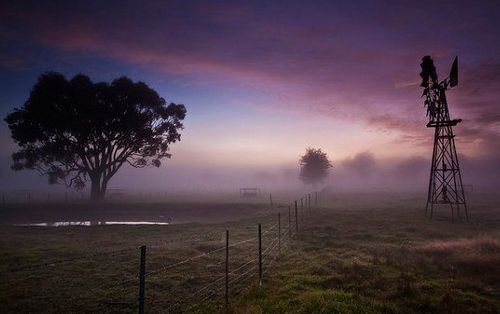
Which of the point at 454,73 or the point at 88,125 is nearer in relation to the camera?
the point at 454,73

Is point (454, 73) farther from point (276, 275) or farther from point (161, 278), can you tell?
point (161, 278)

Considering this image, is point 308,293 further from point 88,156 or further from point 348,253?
point 88,156

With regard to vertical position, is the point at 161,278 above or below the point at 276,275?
below

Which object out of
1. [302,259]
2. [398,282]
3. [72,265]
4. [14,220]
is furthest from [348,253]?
[14,220]

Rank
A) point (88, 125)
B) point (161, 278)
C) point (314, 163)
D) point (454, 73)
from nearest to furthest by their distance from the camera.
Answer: point (161, 278) < point (454, 73) < point (88, 125) < point (314, 163)

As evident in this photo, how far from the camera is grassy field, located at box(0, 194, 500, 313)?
1103 centimetres

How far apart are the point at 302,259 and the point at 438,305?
7.59 metres

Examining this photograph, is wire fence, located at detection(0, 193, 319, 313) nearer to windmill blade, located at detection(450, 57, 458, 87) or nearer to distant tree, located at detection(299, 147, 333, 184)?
windmill blade, located at detection(450, 57, 458, 87)

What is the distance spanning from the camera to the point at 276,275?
14531mm

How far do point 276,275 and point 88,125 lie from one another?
42.9m

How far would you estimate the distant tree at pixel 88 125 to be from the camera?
4809cm

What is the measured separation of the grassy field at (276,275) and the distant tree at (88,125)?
84.9 ft

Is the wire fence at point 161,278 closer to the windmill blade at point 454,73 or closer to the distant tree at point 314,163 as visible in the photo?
the windmill blade at point 454,73

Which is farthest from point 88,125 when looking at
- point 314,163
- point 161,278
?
point 314,163
